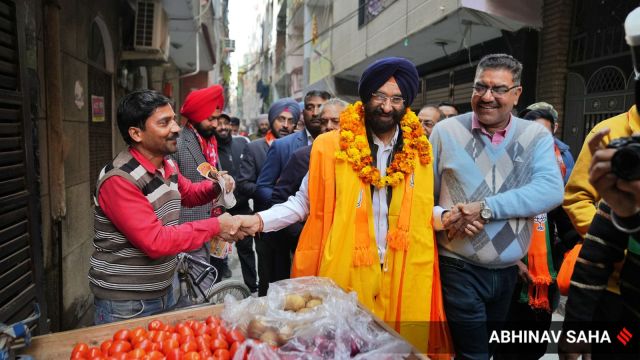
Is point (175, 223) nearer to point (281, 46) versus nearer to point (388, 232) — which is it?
point (388, 232)

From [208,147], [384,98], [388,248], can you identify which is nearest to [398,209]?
[388,248]

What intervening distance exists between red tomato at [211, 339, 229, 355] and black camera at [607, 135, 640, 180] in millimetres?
1587

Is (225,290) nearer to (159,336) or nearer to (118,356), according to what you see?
(159,336)

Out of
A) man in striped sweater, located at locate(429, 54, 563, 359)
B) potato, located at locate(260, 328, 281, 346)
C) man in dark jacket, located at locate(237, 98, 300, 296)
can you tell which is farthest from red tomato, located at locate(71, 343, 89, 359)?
man in dark jacket, located at locate(237, 98, 300, 296)

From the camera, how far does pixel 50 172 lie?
141 inches

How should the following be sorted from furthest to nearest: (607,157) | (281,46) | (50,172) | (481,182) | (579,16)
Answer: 1. (281,46)
2. (579,16)
3. (50,172)
4. (481,182)
5. (607,157)

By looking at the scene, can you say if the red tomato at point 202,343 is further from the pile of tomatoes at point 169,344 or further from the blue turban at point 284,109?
the blue turban at point 284,109

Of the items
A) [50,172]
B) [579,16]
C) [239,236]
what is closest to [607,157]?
[239,236]

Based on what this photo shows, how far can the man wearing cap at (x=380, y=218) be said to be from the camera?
2246mm

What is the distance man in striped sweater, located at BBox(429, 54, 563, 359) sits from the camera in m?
2.23

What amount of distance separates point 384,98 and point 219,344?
1502mm

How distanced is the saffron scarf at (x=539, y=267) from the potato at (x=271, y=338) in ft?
5.88

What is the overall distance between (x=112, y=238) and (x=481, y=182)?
1.94m

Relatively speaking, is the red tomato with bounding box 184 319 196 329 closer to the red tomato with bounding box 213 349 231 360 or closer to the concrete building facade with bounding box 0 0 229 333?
the red tomato with bounding box 213 349 231 360
